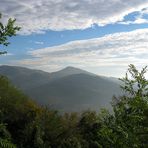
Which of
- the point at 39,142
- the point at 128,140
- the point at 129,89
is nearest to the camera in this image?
the point at 128,140

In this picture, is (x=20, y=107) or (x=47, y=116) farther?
(x=20, y=107)

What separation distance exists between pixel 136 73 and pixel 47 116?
66.7 m

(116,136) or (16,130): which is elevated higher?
(116,136)

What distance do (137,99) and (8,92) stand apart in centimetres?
10507

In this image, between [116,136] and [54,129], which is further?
[54,129]

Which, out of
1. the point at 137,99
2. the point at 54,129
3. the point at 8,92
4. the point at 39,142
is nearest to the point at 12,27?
the point at 137,99

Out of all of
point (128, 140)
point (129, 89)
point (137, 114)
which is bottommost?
point (128, 140)

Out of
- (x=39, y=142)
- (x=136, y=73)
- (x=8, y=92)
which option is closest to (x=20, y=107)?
(x=8, y=92)

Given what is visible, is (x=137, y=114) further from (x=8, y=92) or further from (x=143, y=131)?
(x=8, y=92)

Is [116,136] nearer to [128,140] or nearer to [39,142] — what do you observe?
[128,140]

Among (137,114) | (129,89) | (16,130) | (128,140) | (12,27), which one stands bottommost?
(16,130)

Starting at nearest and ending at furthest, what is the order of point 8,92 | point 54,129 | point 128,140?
1. point 128,140
2. point 54,129
3. point 8,92

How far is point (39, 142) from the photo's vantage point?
5584 centimetres

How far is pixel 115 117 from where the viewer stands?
47.9ft
